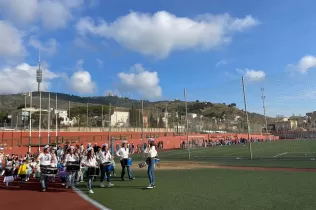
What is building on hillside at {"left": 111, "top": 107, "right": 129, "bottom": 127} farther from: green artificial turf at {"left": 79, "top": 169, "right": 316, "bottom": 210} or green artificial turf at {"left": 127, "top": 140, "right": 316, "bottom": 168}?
green artificial turf at {"left": 79, "top": 169, "right": 316, "bottom": 210}

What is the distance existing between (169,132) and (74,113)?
17473 mm

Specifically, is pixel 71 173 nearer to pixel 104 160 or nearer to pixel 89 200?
pixel 104 160

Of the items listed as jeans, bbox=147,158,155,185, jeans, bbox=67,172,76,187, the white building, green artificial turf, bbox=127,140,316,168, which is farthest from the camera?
the white building

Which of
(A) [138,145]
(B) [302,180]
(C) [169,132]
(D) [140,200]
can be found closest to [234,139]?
(C) [169,132]

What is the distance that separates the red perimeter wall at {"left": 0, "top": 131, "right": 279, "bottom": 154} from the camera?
1451 inches

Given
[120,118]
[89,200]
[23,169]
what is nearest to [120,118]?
[120,118]

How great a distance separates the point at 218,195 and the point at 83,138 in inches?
1520

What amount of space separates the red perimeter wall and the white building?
4.96 feet

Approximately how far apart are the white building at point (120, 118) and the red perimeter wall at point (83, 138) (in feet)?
4.96

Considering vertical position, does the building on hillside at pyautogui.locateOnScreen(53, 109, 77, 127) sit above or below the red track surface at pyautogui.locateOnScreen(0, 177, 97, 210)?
above

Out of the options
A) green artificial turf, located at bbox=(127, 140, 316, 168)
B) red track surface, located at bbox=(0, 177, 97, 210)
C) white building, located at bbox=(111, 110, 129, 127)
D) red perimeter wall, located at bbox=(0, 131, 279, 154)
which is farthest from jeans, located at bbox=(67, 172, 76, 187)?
white building, located at bbox=(111, 110, 129, 127)

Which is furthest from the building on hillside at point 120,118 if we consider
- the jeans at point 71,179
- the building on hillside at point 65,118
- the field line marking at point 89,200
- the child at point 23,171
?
the field line marking at point 89,200

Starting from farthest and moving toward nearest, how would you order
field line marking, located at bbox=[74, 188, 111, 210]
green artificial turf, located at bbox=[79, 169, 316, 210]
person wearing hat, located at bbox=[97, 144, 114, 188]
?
person wearing hat, located at bbox=[97, 144, 114, 188] < field line marking, located at bbox=[74, 188, 111, 210] < green artificial turf, located at bbox=[79, 169, 316, 210]

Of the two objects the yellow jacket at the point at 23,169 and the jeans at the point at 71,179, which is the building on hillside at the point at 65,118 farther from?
the jeans at the point at 71,179
